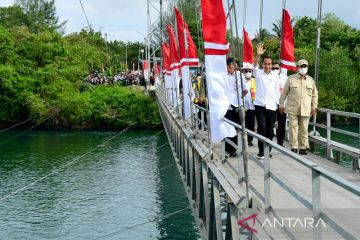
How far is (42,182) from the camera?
27391 millimetres

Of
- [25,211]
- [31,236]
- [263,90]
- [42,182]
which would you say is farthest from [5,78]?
[263,90]

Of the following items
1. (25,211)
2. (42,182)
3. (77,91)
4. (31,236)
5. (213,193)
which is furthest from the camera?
(77,91)

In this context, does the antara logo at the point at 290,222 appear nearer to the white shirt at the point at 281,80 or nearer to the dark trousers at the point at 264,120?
the dark trousers at the point at 264,120

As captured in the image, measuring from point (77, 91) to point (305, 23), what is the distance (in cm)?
2728

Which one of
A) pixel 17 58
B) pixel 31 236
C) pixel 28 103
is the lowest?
pixel 31 236

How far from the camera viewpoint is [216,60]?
6.81 m

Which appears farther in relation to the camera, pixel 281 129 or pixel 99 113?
pixel 99 113

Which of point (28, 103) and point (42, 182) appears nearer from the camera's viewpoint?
point (42, 182)

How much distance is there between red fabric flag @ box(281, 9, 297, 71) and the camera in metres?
11.9

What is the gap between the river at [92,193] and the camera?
61.7 ft

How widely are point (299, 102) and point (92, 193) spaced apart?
16.5 meters

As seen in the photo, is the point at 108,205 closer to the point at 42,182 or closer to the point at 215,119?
the point at 42,182

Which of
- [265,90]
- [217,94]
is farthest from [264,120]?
[217,94]

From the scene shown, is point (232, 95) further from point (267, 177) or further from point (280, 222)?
point (280, 222)
